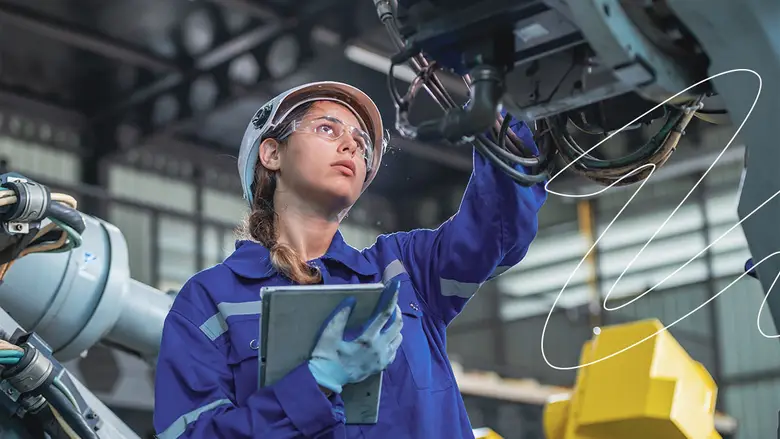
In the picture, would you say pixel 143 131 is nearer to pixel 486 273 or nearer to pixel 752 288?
pixel 752 288

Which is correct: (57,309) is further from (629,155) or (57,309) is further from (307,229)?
(629,155)

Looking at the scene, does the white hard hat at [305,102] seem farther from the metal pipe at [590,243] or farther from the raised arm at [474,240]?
the metal pipe at [590,243]

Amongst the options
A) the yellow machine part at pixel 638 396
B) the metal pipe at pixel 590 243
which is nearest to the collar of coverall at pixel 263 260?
the yellow machine part at pixel 638 396

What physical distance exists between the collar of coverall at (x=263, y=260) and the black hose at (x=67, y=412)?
0.73 m

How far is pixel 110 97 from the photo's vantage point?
358 inches

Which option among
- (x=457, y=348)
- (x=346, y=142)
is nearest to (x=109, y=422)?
(x=346, y=142)

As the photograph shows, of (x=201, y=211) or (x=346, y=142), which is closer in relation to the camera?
(x=346, y=142)

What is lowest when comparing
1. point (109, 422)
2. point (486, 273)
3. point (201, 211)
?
point (109, 422)

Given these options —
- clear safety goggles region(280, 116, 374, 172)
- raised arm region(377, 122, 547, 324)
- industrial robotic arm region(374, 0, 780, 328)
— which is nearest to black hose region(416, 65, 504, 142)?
industrial robotic arm region(374, 0, 780, 328)

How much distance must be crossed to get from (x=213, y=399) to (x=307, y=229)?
383mm

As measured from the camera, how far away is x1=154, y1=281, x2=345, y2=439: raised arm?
1.62 meters

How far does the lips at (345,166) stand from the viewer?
1902 millimetres

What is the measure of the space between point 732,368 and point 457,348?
2.86 meters

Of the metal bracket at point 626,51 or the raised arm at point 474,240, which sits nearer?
the metal bracket at point 626,51
